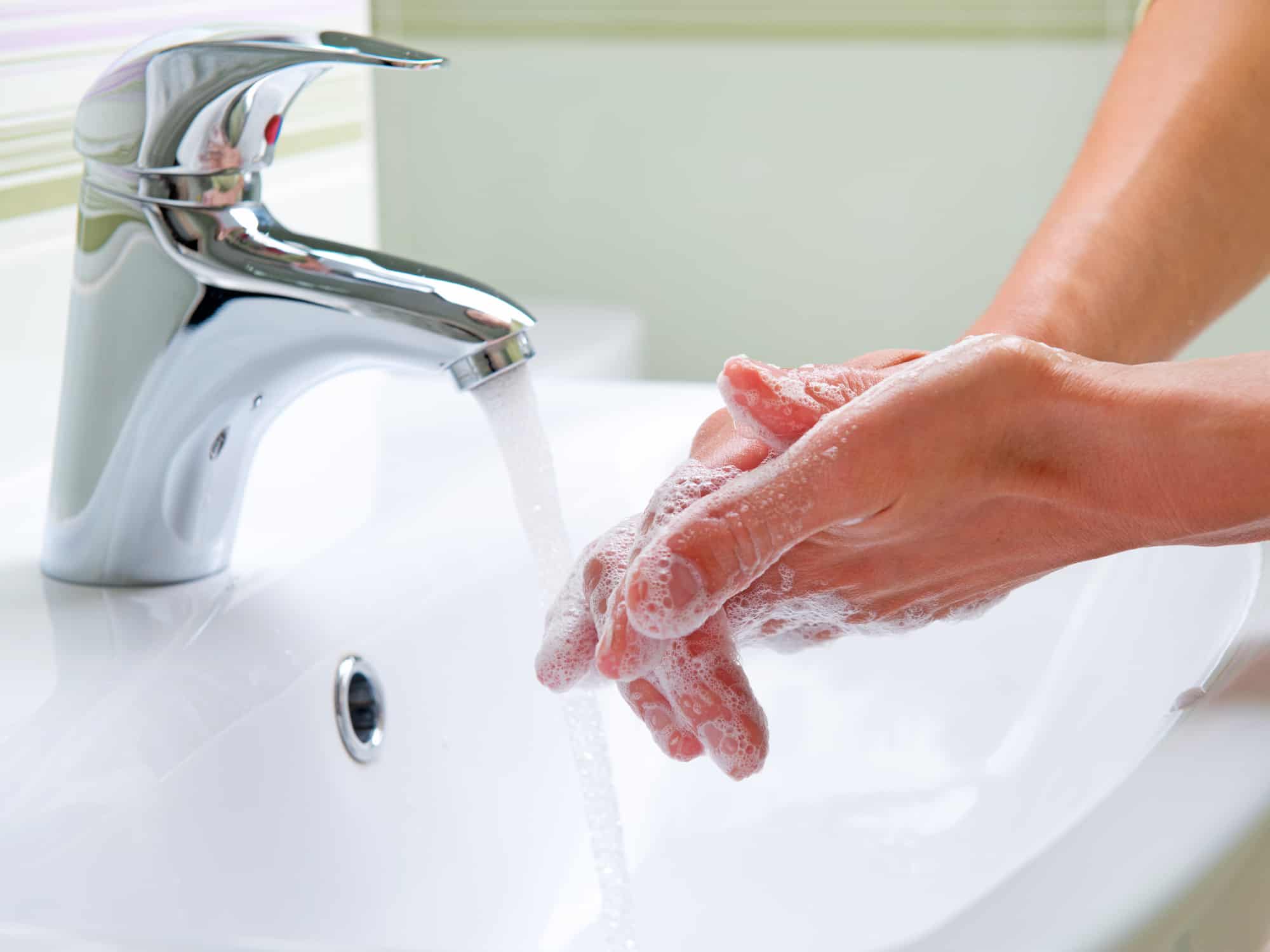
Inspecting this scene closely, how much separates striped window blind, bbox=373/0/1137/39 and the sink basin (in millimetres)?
946

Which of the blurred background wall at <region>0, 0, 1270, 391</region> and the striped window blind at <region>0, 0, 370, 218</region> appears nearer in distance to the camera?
the striped window blind at <region>0, 0, 370, 218</region>

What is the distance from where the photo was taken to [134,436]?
0.47m

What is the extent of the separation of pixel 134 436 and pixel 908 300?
123 cm

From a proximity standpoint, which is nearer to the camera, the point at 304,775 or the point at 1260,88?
the point at 304,775

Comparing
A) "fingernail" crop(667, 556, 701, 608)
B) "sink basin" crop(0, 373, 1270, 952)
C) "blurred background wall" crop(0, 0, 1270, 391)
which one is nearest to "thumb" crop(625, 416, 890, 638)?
"fingernail" crop(667, 556, 701, 608)

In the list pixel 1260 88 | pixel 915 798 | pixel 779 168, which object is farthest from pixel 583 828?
pixel 779 168

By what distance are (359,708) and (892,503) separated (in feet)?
0.70

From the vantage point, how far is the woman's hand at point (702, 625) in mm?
415

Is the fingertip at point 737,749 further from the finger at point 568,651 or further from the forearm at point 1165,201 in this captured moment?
the forearm at point 1165,201

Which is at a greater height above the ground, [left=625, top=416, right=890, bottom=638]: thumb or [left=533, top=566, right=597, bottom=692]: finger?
[left=625, top=416, right=890, bottom=638]: thumb

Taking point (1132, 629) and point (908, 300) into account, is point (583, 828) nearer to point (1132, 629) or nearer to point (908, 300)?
point (1132, 629)

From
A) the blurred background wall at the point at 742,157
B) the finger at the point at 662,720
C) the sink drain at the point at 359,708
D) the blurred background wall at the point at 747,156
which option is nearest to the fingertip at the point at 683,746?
the finger at the point at 662,720

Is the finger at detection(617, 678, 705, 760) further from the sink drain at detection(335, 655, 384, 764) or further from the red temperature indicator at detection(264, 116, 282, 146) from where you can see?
the red temperature indicator at detection(264, 116, 282, 146)

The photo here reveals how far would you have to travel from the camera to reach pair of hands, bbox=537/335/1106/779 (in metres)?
0.37
